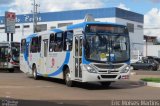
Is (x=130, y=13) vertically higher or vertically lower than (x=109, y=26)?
higher

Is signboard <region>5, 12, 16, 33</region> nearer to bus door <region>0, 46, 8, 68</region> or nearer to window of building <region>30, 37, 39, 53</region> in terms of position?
bus door <region>0, 46, 8, 68</region>

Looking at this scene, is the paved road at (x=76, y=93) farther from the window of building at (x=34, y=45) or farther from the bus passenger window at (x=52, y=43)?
the window of building at (x=34, y=45)

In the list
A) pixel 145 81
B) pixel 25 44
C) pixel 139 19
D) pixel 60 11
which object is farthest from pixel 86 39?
pixel 139 19

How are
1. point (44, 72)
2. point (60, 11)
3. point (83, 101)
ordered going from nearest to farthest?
point (83, 101)
point (44, 72)
point (60, 11)

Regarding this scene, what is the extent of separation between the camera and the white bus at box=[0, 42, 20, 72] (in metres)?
39.0

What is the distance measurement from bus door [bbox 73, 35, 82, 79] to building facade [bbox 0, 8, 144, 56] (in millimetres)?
69389

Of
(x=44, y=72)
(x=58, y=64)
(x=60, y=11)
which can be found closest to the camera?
(x=58, y=64)

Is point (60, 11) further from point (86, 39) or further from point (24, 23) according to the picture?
point (86, 39)

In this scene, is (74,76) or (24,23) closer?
(74,76)

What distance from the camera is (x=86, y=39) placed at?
20.3 metres

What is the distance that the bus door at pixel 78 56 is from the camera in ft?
68.1

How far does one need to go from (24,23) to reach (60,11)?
11487 mm

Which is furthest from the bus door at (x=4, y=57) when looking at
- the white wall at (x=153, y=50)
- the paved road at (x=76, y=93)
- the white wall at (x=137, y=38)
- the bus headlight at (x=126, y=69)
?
the white wall at (x=153, y=50)

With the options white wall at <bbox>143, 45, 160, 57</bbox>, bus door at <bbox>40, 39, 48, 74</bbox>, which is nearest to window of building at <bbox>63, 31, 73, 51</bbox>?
bus door at <bbox>40, 39, 48, 74</bbox>
